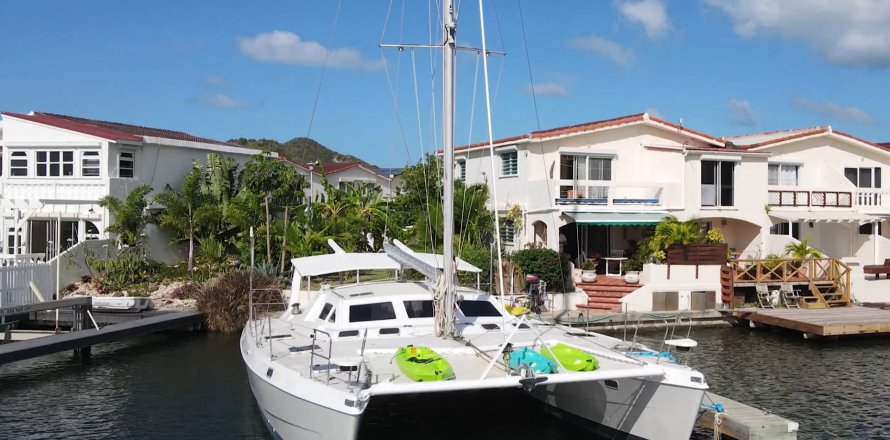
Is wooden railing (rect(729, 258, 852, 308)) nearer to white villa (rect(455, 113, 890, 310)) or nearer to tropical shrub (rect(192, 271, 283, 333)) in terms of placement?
white villa (rect(455, 113, 890, 310))

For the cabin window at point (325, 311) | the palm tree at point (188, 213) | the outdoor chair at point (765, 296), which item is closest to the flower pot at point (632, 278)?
the outdoor chair at point (765, 296)

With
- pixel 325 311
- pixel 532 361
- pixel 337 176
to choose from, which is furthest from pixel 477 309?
pixel 337 176

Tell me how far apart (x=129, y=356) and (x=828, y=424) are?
16.1 meters

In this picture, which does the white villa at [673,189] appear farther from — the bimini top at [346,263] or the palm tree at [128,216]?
the palm tree at [128,216]

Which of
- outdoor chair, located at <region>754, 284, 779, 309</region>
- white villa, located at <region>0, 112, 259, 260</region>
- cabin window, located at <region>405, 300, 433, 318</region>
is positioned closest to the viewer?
cabin window, located at <region>405, 300, 433, 318</region>

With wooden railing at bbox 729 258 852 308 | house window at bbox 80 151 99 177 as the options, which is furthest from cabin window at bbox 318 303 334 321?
house window at bbox 80 151 99 177

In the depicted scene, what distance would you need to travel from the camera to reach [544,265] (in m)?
24.5

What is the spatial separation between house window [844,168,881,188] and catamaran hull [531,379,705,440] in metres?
24.7

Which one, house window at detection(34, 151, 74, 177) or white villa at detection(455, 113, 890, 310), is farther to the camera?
house window at detection(34, 151, 74, 177)

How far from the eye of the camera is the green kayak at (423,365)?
10.5m

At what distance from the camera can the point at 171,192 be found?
3019 cm

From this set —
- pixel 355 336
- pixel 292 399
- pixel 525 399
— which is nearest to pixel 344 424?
pixel 292 399

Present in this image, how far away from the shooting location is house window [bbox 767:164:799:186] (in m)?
31.1

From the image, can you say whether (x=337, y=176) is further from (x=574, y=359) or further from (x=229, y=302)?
(x=574, y=359)
